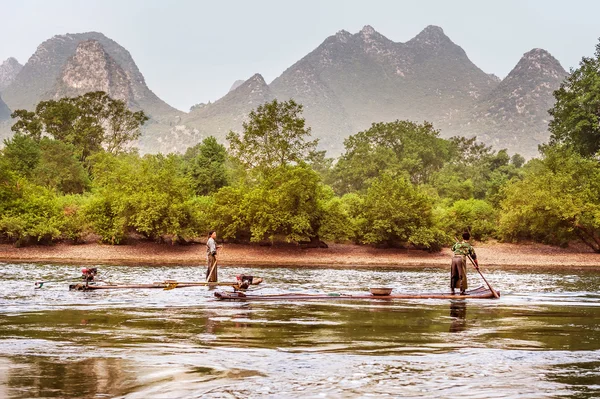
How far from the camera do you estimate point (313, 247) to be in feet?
224

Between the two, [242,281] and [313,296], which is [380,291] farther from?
[242,281]

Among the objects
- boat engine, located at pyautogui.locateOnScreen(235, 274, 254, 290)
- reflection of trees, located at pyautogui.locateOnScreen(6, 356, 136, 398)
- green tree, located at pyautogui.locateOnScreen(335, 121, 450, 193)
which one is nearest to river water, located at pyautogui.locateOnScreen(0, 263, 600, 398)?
reflection of trees, located at pyautogui.locateOnScreen(6, 356, 136, 398)

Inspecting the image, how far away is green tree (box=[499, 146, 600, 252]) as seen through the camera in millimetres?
66812

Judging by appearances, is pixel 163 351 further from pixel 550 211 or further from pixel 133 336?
pixel 550 211

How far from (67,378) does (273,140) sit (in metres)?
68.3

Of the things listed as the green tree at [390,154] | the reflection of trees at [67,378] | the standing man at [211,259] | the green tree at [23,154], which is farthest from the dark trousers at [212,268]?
the green tree at [390,154]

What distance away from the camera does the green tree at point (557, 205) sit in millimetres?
66812

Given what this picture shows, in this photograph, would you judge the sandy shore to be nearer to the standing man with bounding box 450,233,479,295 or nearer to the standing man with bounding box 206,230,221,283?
the standing man with bounding box 206,230,221,283

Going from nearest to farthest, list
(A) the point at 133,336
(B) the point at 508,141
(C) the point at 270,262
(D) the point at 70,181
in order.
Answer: (A) the point at 133,336, (C) the point at 270,262, (D) the point at 70,181, (B) the point at 508,141

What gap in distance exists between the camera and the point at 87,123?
375 feet

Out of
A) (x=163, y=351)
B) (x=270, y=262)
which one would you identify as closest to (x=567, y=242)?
(x=270, y=262)

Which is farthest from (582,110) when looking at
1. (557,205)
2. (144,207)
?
(144,207)

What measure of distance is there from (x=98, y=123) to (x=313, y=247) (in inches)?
2414

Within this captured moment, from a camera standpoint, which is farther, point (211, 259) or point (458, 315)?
point (211, 259)
